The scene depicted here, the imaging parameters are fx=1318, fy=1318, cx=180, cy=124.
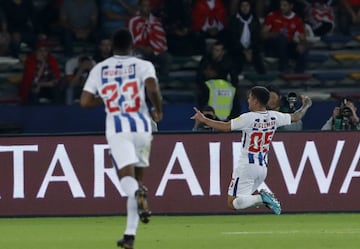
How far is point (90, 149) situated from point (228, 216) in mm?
2020

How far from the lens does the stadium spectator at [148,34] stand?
74.4 ft

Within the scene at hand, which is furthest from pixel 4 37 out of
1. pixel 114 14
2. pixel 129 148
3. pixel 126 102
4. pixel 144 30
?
pixel 129 148

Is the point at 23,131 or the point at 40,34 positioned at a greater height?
the point at 40,34

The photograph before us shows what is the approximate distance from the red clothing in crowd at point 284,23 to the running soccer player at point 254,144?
8.04 meters

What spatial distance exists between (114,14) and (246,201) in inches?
358

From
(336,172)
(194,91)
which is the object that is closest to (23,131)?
(194,91)

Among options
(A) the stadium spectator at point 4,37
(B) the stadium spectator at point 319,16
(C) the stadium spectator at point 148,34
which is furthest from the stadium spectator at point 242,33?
(A) the stadium spectator at point 4,37

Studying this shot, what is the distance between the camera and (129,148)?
1195 cm

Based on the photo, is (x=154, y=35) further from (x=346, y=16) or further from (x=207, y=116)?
(x=346, y=16)

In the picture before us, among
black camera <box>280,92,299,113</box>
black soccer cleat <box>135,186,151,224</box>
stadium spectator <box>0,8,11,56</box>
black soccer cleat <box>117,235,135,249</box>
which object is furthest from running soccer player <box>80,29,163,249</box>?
stadium spectator <box>0,8,11,56</box>

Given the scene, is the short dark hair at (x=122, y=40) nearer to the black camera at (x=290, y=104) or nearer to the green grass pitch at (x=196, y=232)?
the green grass pitch at (x=196, y=232)

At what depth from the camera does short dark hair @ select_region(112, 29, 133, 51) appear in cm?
1207

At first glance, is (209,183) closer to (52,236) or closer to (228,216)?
(228,216)

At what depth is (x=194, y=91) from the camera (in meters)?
23.2
